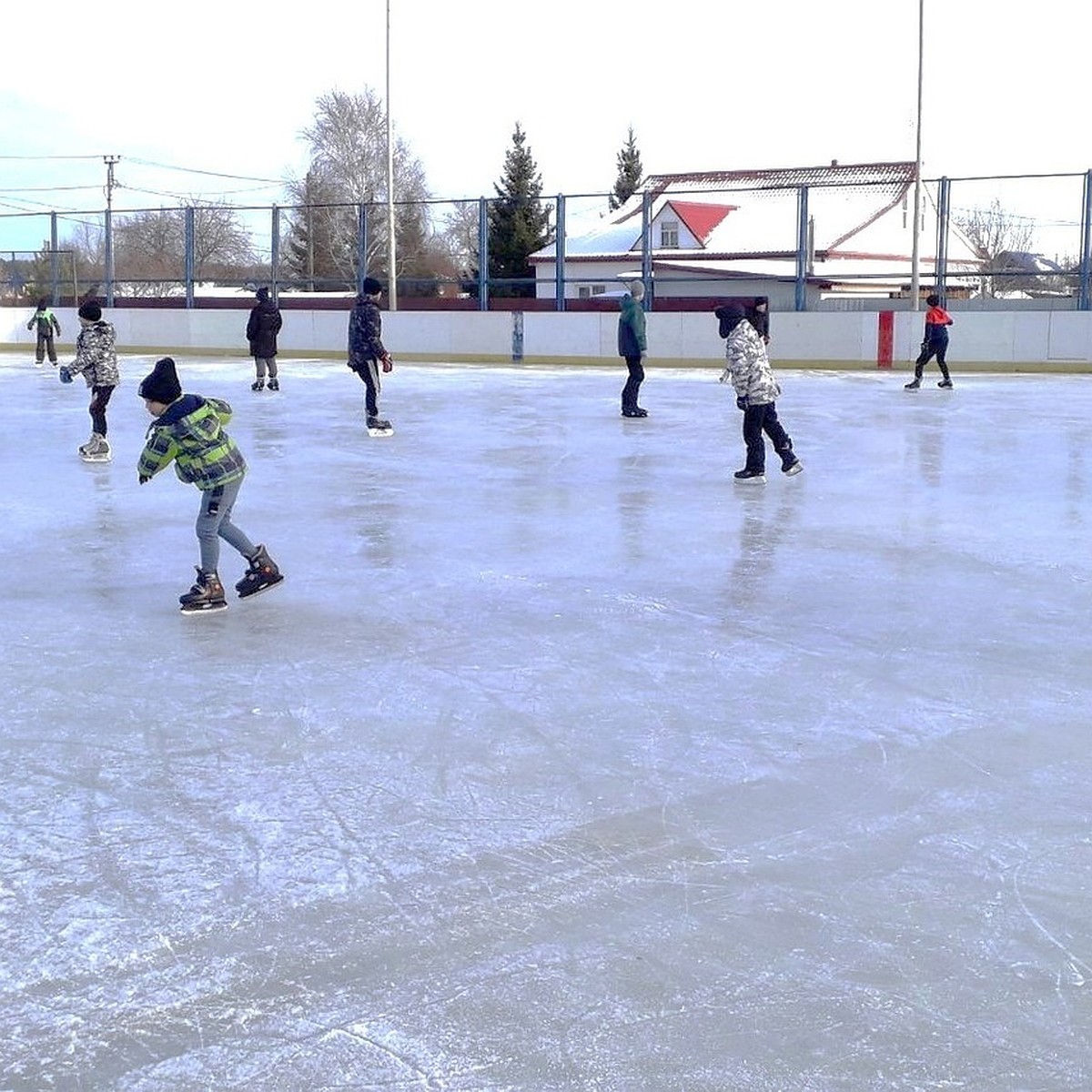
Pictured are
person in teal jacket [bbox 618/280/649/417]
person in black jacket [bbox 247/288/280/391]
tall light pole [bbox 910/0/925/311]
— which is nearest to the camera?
person in teal jacket [bbox 618/280/649/417]

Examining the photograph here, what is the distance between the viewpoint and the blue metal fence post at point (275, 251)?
2995 cm

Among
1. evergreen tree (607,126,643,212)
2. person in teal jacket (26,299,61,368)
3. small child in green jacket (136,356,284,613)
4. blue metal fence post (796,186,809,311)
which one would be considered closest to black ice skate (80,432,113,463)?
small child in green jacket (136,356,284,613)

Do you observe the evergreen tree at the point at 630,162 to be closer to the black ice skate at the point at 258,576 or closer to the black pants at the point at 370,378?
the black pants at the point at 370,378

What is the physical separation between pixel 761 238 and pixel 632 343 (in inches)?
1045

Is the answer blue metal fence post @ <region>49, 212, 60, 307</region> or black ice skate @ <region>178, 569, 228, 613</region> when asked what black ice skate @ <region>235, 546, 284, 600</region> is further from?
blue metal fence post @ <region>49, 212, 60, 307</region>

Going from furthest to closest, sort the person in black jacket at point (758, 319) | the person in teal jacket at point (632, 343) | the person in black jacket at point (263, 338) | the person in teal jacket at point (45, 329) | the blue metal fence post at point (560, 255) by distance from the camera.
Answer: the blue metal fence post at point (560, 255), the person in teal jacket at point (45, 329), the person in black jacket at point (263, 338), the person in teal jacket at point (632, 343), the person in black jacket at point (758, 319)

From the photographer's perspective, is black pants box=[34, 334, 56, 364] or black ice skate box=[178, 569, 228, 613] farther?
black pants box=[34, 334, 56, 364]

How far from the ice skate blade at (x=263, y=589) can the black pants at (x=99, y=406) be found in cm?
522

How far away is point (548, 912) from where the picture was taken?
10.5 feet

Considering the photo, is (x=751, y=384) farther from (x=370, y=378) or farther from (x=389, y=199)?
(x=389, y=199)

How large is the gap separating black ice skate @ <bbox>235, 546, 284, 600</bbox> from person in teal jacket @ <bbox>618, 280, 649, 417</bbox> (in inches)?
336

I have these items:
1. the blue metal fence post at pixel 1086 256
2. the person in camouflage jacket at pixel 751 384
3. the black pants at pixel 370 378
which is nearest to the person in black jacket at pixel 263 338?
the black pants at pixel 370 378

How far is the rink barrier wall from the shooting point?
2381cm

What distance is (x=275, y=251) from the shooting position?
3025 cm
